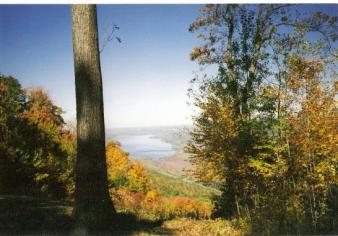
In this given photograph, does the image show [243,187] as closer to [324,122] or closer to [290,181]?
[290,181]

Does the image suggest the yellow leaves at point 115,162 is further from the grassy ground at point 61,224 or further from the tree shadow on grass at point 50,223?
the tree shadow on grass at point 50,223

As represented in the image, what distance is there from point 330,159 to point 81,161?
10525mm

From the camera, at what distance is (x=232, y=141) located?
1304 centimetres

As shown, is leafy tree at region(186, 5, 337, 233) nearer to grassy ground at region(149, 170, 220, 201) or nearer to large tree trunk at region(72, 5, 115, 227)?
large tree trunk at region(72, 5, 115, 227)

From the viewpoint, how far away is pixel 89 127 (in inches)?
249

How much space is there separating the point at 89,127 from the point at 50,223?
2192mm

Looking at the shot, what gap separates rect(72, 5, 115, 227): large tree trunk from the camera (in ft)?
20.4

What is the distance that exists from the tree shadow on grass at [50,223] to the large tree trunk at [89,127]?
0.34 m

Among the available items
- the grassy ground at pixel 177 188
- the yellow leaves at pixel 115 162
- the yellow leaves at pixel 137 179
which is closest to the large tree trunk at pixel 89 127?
the yellow leaves at pixel 115 162

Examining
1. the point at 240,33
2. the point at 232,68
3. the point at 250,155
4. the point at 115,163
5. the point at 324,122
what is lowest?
the point at 115,163

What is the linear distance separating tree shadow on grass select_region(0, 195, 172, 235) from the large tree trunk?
1.12ft

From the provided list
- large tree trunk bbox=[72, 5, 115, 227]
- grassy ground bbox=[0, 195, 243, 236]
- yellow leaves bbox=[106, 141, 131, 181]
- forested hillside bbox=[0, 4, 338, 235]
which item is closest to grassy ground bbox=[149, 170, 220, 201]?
yellow leaves bbox=[106, 141, 131, 181]

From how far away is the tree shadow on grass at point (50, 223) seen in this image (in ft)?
20.8

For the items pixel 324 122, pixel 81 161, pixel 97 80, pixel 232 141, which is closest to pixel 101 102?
pixel 97 80
